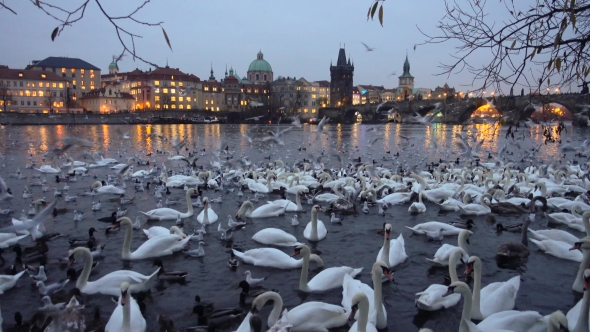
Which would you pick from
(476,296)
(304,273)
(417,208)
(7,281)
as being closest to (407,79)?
(417,208)

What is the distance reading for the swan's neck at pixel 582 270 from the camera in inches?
251

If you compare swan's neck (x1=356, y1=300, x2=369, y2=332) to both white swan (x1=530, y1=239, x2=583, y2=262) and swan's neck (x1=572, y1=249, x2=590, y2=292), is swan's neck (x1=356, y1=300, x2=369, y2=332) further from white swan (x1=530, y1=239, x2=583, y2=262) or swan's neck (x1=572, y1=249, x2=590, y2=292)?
white swan (x1=530, y1=239, x2=583, y2=262)

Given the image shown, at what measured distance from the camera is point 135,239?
30.8 feet

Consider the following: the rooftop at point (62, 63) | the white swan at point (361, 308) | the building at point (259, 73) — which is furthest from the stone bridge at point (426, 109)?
the rooftop at point (62, 63)

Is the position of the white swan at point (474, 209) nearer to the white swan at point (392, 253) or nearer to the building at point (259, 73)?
the white swan at point (392, 253)

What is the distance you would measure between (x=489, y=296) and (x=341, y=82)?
473 feet

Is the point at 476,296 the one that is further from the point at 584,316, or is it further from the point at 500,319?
the point at 584,316

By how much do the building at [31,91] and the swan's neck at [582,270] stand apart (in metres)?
106

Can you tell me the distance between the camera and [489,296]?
5996 mm

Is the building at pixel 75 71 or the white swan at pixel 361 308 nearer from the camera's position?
the white swan at pixel 361 308

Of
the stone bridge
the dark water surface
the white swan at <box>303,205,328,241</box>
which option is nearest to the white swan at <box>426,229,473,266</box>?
the dark water surface

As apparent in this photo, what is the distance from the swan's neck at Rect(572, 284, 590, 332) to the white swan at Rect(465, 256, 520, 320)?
96 centimetres

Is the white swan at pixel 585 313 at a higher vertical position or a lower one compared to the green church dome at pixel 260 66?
lower

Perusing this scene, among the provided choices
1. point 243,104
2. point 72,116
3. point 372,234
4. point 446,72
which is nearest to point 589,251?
point 446,72
